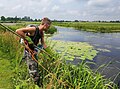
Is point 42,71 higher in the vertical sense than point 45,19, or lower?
lower

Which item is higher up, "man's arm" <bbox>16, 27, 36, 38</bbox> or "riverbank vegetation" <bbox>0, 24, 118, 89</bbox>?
"man's arm" <bbox>16, 27, 36, 38</bbox>

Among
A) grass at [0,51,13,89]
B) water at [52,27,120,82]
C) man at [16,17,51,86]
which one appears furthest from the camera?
water at [52,27,120,82]

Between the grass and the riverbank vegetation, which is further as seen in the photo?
the grass

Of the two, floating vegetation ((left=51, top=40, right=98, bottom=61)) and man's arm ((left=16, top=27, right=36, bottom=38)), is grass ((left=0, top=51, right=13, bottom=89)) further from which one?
floating vegetation ((left=51, top=40, right=98, bottom=61))

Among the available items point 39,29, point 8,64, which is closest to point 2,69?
point 8,64

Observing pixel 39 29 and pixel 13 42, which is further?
pixel 13 42

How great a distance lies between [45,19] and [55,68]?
57.1 inches

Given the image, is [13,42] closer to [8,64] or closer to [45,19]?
[8,64]

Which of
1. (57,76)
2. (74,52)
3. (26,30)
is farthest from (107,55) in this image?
(26,30)

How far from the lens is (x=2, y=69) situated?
25.1ft

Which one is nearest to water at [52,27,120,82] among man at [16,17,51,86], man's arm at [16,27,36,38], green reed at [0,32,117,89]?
green reed at [0,32,117,89]

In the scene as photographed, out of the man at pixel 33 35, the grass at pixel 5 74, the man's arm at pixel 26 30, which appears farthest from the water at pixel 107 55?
the grass at pixel 5 74

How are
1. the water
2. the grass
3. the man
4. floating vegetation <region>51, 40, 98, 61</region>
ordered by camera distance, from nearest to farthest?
1. the man
2. the grass
3. the water
4. floating vegetation <region>51, 40, 98, 61</region>

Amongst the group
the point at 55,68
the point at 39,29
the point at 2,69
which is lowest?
the point at 2,69
